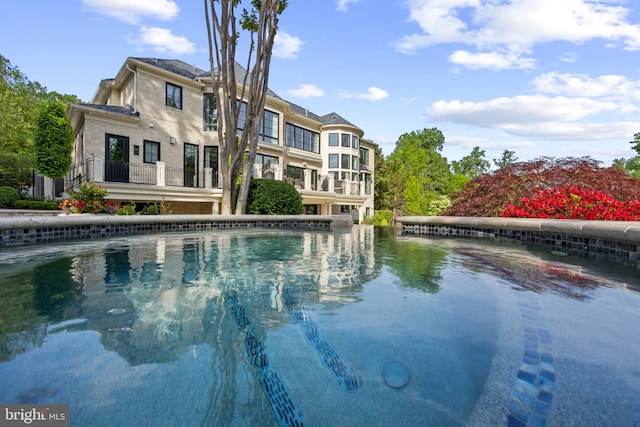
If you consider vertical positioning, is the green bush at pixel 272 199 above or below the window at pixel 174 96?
below

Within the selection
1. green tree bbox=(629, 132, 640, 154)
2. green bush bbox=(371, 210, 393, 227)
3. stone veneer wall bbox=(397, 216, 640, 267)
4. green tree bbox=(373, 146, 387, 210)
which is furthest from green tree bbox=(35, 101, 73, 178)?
green tree bbox=(629, 132, 640, 154)

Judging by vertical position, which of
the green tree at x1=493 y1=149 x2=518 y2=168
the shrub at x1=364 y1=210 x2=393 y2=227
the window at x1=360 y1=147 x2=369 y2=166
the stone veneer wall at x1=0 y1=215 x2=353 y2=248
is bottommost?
the shrub at x1=364 y1=210 x2=393 y2=227

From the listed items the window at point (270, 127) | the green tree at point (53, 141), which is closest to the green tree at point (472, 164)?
the window at point (270, 127)

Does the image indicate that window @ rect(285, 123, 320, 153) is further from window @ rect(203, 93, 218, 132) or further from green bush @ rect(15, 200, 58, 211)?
green bush @ rect(15, 200, 58, 211)

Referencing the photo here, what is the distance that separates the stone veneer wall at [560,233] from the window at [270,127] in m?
12.6

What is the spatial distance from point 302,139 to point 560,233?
2087cm

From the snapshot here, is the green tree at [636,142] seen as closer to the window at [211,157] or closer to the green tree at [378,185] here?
the green tree at [378,185]

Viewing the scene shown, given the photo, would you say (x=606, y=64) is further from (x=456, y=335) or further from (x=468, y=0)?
(x=456, y=335)

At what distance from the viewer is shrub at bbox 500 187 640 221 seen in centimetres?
718

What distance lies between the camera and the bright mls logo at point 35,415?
1.44 meters

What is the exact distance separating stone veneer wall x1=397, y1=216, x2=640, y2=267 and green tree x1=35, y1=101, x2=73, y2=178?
15705mm

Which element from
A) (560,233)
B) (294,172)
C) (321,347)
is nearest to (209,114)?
(294,172)

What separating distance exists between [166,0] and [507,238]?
1569 centimetres

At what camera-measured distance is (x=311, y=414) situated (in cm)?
152
